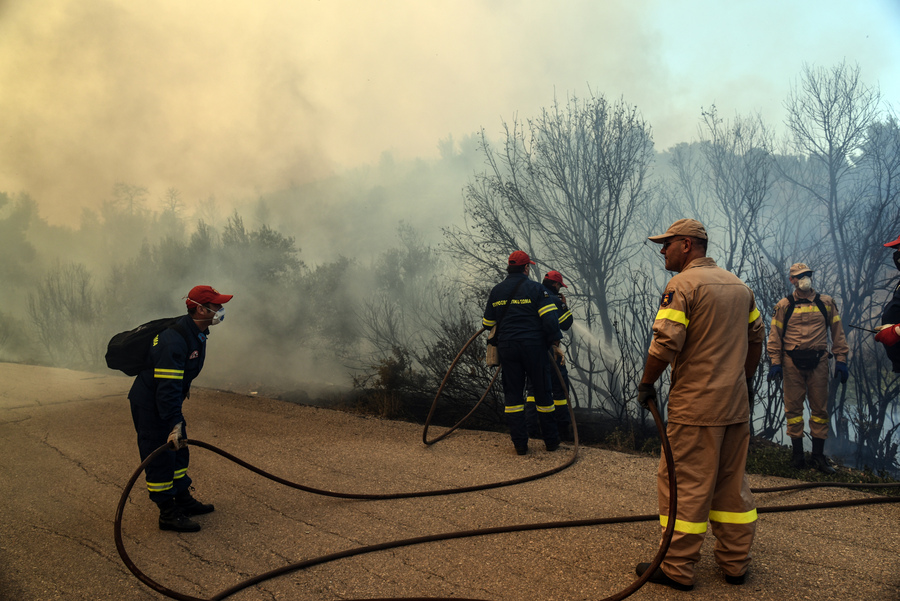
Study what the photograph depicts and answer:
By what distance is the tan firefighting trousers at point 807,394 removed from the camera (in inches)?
203

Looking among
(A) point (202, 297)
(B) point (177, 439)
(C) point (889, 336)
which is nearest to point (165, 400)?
(B) point (177, 439)

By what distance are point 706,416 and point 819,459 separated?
11.4 ft

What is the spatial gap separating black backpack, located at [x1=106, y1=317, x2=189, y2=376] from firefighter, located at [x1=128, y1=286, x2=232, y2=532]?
0.05 m

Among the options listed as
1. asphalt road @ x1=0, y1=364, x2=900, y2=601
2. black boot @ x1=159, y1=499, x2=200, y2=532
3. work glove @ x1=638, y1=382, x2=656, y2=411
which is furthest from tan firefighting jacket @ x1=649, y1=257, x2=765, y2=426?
black boot @ x1=159, y1=499, x2=200, y2=532

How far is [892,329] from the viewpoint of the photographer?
120 inches

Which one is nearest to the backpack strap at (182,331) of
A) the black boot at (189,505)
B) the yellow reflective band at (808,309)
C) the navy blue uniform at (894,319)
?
the black boot at (189,505)

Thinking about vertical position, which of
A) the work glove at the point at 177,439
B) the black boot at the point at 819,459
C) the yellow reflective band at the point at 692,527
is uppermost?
the work glove at the point at 177,439

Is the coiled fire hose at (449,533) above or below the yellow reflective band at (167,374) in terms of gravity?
below

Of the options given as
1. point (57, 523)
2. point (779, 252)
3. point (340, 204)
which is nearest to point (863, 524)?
point (57, 523)

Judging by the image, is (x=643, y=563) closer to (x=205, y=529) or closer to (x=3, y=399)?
(x=205, y=529)

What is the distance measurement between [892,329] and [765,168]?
8.90 m

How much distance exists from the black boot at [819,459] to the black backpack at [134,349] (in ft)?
19.4

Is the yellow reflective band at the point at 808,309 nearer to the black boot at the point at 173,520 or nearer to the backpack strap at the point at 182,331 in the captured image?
the backpack strap at the point at 182,331

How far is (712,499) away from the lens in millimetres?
2721
